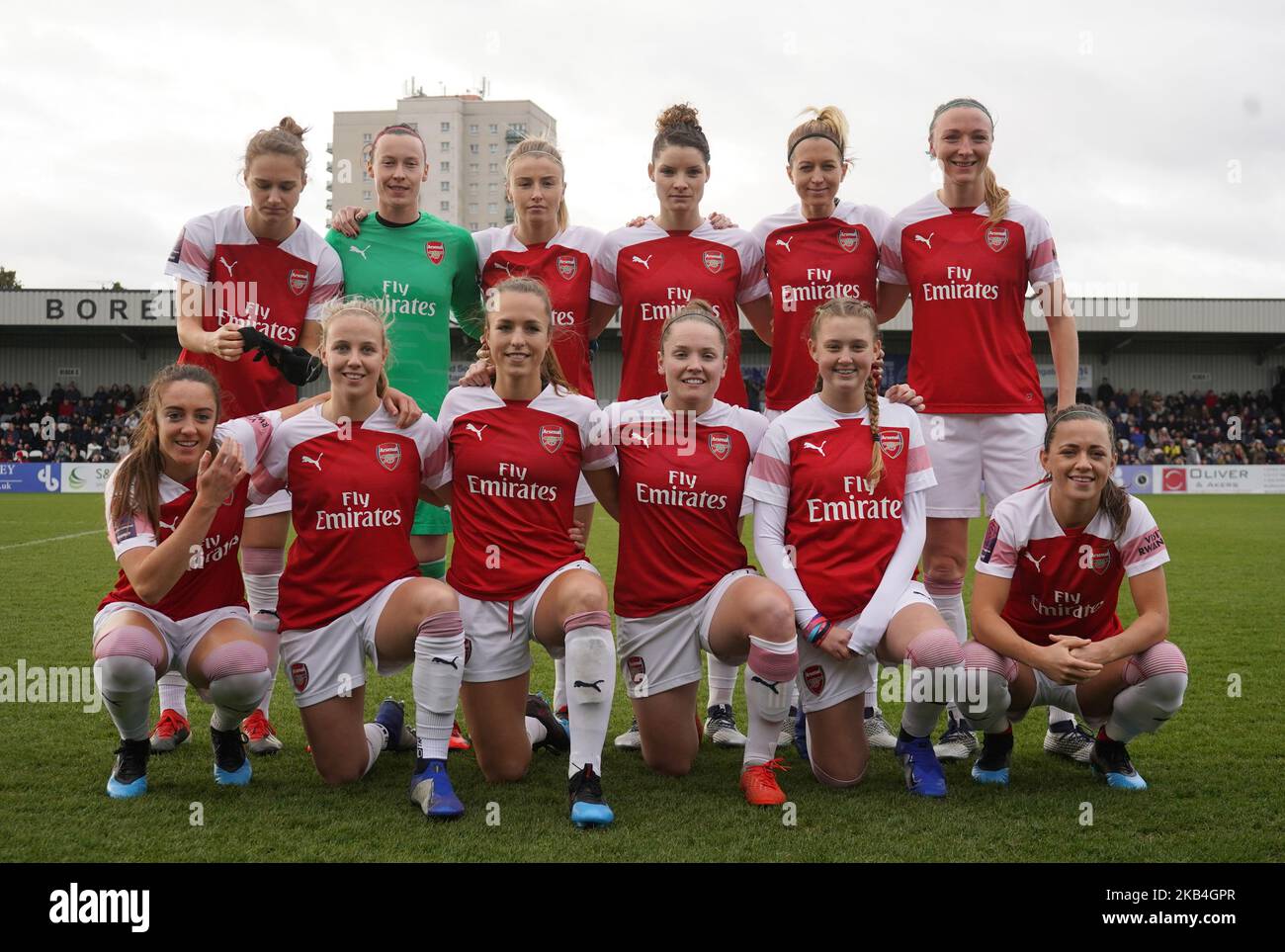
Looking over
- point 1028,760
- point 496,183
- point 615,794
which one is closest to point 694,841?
point 615,794

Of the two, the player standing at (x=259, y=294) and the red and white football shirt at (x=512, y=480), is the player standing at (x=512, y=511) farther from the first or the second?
the player standing at (x=259, y=294)

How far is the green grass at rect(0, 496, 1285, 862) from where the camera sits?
2875mm

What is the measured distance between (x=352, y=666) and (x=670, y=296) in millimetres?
1979

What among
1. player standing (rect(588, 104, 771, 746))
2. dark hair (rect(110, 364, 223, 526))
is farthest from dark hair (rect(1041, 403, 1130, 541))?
dark hair (rect(110, 364, 223, 526))

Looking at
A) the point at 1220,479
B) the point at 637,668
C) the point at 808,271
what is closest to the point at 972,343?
the point at 808,271

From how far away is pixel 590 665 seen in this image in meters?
3.26

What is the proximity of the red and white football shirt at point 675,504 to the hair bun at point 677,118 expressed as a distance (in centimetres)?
143

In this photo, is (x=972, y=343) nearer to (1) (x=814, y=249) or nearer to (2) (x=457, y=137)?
(1) (x=814, y=249)

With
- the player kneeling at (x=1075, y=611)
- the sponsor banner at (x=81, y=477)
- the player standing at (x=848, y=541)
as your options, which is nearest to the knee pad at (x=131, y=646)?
the player standing at (x=848, y=541)

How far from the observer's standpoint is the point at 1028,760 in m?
3.92

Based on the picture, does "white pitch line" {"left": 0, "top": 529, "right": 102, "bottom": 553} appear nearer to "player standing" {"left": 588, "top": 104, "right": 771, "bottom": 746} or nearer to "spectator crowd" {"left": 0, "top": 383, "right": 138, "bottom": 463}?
"player standing" {"left": 588, "top": 104, "right": 771, "bottom": 746}

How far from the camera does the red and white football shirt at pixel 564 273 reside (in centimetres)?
448

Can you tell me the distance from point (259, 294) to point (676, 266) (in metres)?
1.72
